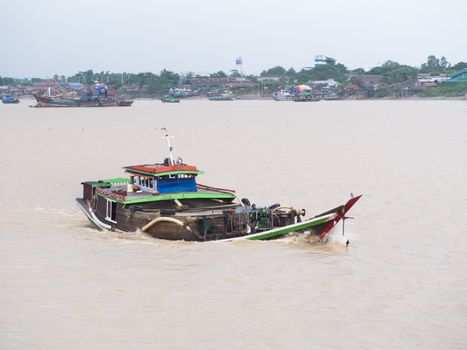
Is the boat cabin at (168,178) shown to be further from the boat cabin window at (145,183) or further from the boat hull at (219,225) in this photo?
the boat hull at (219,225)

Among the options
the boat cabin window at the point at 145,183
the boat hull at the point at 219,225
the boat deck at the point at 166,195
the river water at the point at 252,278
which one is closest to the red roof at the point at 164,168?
the boat cabin window at the point at 145,183

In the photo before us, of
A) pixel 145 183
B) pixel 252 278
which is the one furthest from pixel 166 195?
pixel 252 278

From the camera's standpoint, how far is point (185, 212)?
29.1 metres

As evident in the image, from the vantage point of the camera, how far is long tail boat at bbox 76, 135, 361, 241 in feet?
89.0

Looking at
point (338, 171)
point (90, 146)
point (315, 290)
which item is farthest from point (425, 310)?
point (90, 146)

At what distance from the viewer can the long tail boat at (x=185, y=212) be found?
27141mm

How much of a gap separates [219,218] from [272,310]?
25.5 ft

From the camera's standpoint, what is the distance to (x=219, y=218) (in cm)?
2762

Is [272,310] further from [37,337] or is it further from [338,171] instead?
[338,171]

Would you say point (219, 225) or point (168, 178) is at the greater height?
point (168, 178)

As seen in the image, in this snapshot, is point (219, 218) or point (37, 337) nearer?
point (37, 337)

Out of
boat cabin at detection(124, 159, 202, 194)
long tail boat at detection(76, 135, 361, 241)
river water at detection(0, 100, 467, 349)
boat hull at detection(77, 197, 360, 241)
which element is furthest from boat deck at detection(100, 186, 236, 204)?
river water at detection(0, 100, 467, 349)

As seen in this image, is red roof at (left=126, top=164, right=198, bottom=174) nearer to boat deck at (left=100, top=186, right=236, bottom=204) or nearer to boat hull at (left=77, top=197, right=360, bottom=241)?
boat deck at (left=100, top=186, right=236, bottom=204)

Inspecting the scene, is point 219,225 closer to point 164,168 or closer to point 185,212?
point 185,212
